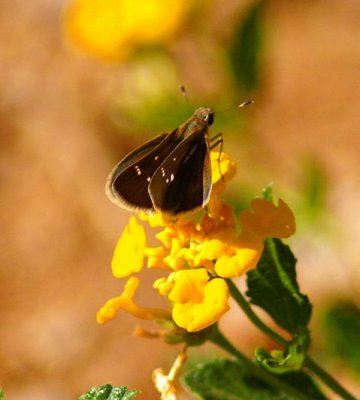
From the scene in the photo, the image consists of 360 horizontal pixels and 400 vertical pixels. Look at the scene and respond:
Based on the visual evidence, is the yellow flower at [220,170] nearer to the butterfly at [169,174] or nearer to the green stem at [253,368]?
the butterfly at [169,174]

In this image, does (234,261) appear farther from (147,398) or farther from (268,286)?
(147,398)

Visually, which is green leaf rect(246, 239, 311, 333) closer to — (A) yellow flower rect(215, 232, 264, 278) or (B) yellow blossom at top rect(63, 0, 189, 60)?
(A) yellow flower rect(215, 232, 264, 278)

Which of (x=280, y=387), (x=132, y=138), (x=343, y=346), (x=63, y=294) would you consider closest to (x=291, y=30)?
(x=132, y=138)

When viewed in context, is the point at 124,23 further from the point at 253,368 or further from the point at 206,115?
the point at 253,368

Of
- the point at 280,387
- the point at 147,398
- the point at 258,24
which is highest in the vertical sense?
the point at 258,24

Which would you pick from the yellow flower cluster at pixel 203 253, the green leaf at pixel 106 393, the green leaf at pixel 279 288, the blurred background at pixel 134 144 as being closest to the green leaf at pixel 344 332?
the blurred background at pixel 134 144

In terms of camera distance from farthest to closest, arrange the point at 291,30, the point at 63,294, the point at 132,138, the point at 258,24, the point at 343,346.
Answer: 1. the point at 291,30
2. the point at 132,138
3. the point at 63,294
4. the point at 258,24
5. the point at 343,346
